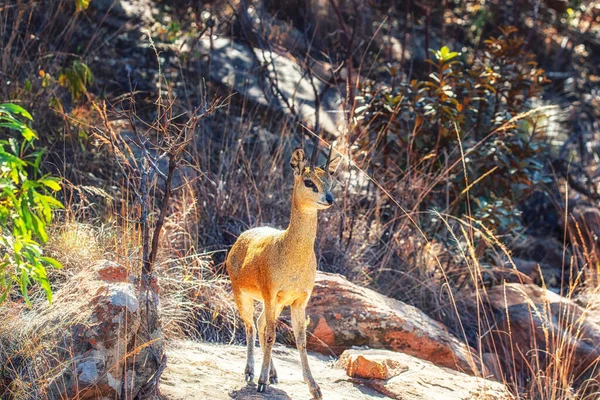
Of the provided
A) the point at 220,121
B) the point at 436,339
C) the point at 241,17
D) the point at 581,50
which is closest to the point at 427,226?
the point at 436,339

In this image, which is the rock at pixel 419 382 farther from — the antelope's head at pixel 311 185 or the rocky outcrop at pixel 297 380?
the antelope's head at pixel 311 185

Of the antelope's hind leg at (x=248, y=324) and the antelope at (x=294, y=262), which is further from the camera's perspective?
the antelope's hind leg at (x=248, y=324)

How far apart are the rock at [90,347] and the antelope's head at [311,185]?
3.74ft

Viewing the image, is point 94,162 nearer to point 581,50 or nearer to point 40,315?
point 40,315

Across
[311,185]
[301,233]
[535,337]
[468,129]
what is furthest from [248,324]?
[468,129]

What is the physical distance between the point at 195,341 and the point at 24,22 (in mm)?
6016

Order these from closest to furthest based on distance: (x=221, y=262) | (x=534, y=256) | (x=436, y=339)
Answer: (x=436, y=339)
(x=221, y=262)
(x=534, y=256)

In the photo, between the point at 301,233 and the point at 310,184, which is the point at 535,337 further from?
the point at 310,184

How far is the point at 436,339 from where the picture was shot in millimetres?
7387

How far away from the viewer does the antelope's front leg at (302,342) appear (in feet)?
18.1

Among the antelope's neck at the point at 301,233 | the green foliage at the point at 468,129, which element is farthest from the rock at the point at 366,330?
the green foliage at the point at 468,129

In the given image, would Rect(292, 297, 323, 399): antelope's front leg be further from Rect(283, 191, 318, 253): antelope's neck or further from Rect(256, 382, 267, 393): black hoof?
Rect(283, 191, 318, 253): antelope's neck

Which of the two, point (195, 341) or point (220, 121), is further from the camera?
point (220, 121)

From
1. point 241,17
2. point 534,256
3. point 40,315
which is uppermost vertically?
point 241,17
